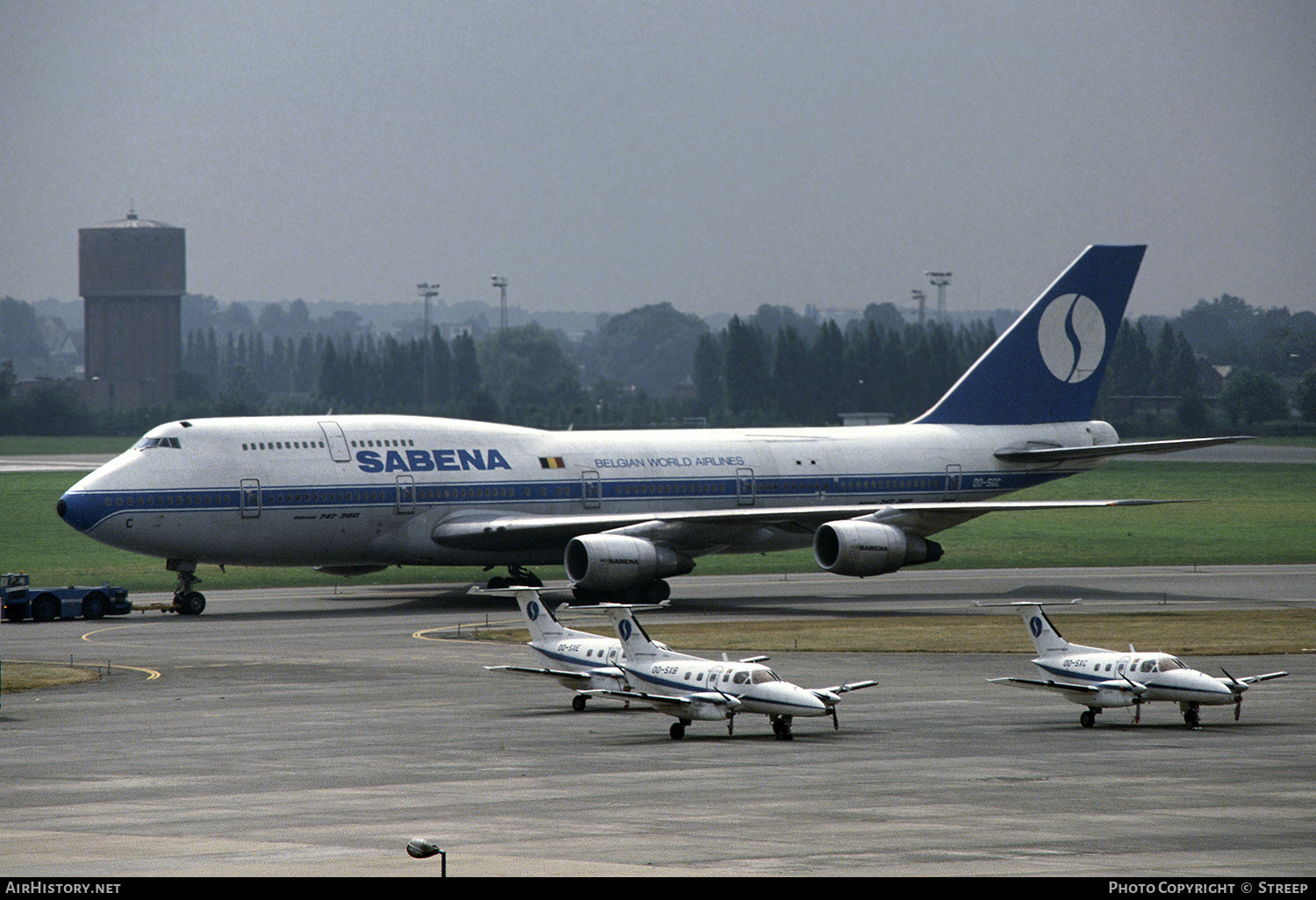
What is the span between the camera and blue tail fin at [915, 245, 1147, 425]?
241 feet

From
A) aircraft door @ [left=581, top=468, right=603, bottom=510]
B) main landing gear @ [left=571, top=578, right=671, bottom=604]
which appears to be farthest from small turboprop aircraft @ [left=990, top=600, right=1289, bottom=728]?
aircraft door @ [left=581, top=468, right=603, bottom=510]

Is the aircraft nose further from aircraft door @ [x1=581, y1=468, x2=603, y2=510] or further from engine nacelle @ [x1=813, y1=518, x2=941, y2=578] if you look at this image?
engine nacelle @ [x1=813, y1=518, x2=941, y2=578]

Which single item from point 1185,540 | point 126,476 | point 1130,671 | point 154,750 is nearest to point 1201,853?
point 1130,671

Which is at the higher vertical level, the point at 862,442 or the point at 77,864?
the point at 862,442

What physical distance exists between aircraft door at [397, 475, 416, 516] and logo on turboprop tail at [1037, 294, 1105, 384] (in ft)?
85.9

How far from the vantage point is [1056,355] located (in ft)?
244

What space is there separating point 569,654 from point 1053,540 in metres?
53.7

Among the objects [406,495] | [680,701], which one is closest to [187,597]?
[406,495]

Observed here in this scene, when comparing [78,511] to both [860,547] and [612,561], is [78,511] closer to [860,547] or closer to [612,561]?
[612,561]

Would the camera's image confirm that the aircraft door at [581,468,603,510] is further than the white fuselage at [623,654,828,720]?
Yes

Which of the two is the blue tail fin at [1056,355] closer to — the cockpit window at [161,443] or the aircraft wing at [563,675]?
the cockpit window at [161,443]

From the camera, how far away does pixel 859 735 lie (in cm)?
3644
